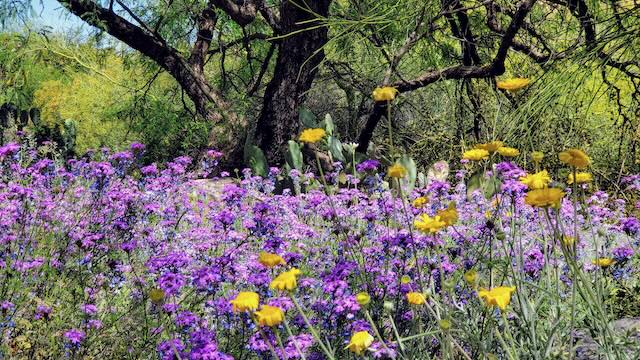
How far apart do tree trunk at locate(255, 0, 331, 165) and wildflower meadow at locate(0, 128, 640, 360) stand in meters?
3.26

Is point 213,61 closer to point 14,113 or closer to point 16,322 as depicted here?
point 14,113

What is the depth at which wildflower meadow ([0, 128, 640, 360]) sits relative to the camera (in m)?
1.79

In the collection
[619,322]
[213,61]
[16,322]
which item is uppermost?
[213,61]

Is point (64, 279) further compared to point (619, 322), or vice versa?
point (64, 279)

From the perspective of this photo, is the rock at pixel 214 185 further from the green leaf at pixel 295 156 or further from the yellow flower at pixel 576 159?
the yellow flower at pixel 576 159

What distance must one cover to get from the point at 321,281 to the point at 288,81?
4822 mm

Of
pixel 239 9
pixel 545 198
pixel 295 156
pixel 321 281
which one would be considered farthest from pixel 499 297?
pixel 239 9

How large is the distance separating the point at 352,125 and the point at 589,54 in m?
6.84

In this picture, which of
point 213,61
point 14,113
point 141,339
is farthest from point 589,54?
point 14,113

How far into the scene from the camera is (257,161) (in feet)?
21.9

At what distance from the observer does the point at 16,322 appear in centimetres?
266

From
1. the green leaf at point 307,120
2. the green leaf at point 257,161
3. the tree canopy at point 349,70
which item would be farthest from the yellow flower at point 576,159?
the green leaf at point 257,161

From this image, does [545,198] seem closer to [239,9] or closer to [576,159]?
[576,159]

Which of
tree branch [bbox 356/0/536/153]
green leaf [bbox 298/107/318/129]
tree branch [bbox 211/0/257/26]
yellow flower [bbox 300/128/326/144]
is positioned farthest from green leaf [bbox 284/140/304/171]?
yellow flower [bbox 300/128/326/144]
